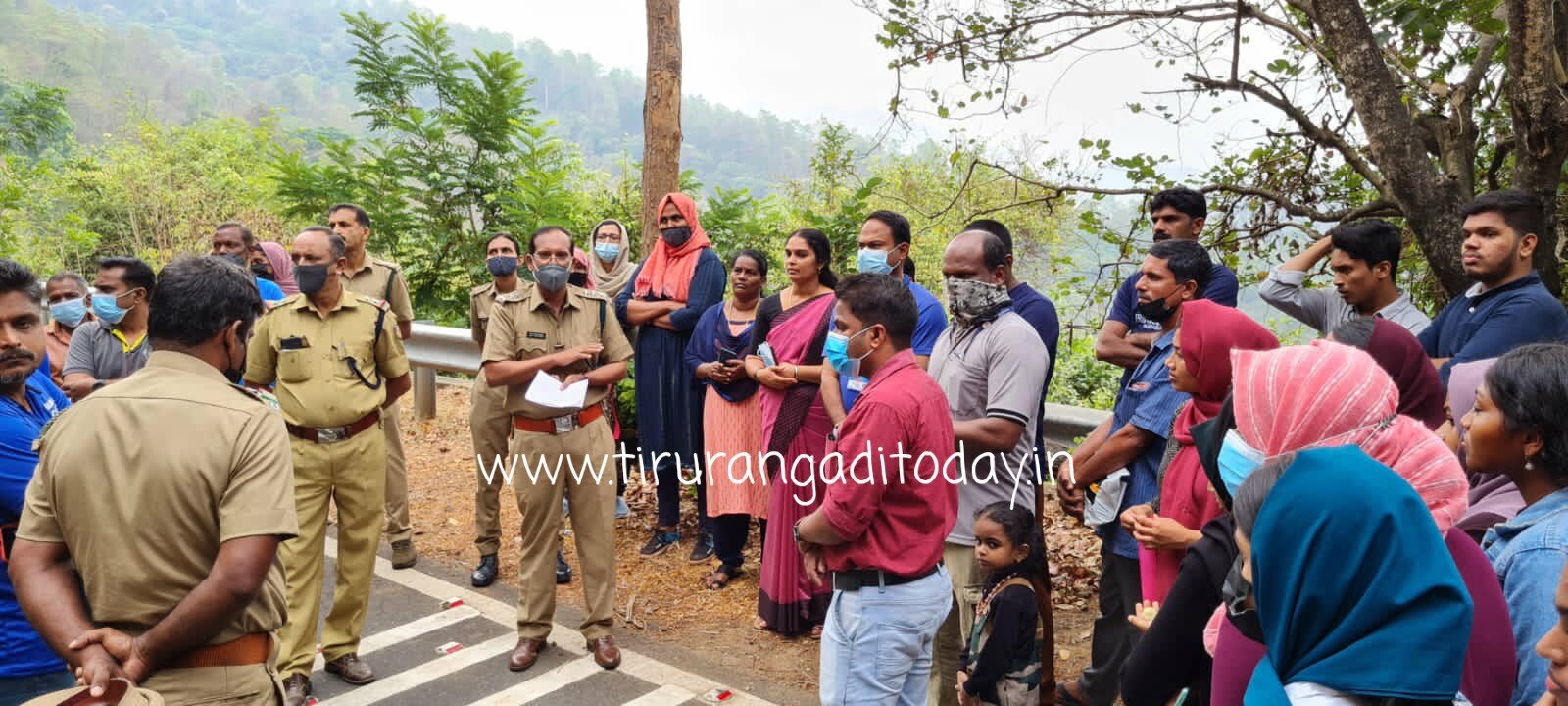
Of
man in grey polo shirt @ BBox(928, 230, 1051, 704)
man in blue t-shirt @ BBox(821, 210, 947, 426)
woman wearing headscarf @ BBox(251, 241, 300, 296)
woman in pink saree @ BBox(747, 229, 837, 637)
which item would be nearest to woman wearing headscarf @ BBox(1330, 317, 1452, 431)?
man in grey polo shirt @ BBox(928, 230, 1051, 704)

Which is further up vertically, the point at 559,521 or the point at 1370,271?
the point at 1370,271

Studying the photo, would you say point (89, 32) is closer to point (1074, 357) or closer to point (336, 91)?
point (336, 91)

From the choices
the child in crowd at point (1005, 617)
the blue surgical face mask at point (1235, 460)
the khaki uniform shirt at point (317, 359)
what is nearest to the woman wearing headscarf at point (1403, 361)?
the blue surgical face mask at point (1235, 460)

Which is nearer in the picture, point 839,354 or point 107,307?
point 839,354

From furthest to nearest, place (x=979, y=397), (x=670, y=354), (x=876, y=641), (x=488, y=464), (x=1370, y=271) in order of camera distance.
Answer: (x=670, y=354)
(x=488, y=464)
(x=1370, y=271)
(x=979, y=397)
(x=876, y=641)

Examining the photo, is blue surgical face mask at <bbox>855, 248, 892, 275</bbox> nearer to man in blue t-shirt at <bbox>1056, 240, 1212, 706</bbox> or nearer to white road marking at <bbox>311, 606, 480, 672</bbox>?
man in blue t-shirt at <bbox>1056, 240, 1212, 706</bbox>

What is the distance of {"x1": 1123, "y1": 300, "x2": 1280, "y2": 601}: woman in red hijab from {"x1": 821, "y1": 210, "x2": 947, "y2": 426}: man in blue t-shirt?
4.87ft

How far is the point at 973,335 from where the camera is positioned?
3.85 m

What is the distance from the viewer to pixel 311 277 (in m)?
4.32

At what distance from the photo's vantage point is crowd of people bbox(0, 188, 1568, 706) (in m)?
1.77

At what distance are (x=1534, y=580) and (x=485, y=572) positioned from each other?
4.89m

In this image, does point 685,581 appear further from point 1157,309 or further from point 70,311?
point 70,311

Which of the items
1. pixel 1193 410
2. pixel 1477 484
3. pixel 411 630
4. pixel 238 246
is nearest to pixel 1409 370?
pixel 1477 484

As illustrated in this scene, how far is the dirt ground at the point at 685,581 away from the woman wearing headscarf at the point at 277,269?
1.73m
